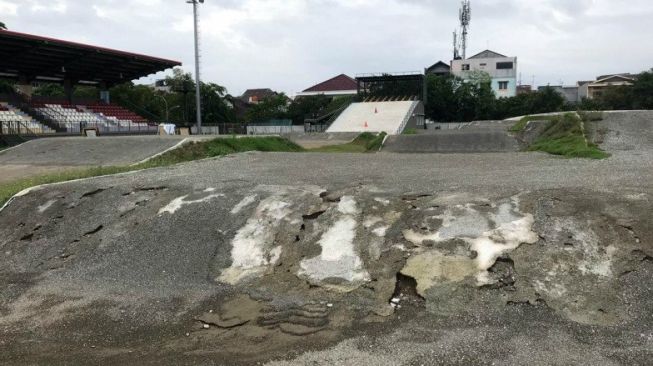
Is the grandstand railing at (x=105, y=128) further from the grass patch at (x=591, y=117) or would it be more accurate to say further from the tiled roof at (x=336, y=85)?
the tiled roof at (x=336, y=85)

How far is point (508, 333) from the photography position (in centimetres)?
524

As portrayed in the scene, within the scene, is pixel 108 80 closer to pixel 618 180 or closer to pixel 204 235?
pixel 204 235

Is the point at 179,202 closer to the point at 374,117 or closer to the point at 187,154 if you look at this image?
→ the point at 187,154

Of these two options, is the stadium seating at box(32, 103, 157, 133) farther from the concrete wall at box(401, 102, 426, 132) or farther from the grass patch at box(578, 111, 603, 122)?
the grass patch at box(578, 111, 603, 122)

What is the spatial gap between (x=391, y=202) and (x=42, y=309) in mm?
5237

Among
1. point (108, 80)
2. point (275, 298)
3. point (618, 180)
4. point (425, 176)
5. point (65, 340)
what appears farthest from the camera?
point (108, 80)

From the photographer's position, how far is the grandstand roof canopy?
102 ft

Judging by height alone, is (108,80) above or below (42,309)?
above

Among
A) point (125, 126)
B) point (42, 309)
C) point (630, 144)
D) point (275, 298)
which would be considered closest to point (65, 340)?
point (42, 309)

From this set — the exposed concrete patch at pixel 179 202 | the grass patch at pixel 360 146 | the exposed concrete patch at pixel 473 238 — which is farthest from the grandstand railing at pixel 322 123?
the exposed concrete patch at pixel 473 238

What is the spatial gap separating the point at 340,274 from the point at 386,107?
47.2 metres

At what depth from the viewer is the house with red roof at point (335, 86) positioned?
88125 millimetres

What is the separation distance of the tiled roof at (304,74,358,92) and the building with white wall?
18327 millimetres

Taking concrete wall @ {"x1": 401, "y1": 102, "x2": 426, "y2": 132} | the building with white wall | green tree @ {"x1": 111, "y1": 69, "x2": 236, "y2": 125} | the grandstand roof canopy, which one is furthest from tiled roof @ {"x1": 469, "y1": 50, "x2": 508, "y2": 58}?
the grandstand roof canopy
